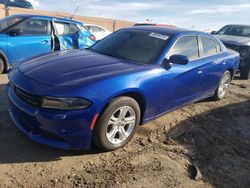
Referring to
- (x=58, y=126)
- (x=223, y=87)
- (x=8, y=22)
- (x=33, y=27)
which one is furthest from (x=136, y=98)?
(x=8, y=22)

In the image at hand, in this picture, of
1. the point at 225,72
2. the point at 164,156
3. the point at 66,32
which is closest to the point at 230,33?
the point at 225,72

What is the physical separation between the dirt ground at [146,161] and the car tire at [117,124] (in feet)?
0.52

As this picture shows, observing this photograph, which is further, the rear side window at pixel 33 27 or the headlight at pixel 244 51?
the headlight at pixel 244 51

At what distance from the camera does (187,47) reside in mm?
Result: 5309

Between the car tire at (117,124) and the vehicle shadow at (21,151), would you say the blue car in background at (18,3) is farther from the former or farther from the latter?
the car tire at (117,124)

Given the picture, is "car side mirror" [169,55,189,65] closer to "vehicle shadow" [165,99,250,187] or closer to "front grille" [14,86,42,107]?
"vehicle shadow" [165,99,250,187]

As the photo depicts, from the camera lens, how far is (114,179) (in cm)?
344

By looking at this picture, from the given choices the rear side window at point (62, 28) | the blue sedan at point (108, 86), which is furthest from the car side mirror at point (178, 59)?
the rear side window at point (62, 28)

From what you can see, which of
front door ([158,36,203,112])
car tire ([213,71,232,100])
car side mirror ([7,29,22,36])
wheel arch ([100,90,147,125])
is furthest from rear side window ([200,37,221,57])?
car side mirror ([7,29,22,36])

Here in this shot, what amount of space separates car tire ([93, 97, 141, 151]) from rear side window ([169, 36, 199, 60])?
128 centimetres

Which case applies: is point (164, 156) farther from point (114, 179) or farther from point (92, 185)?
point (92, 185)

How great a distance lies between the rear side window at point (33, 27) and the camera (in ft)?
25.0

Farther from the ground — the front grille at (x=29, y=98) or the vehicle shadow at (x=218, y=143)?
the front grille at (x=29, y=98)

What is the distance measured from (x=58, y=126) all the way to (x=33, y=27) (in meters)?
5.10
